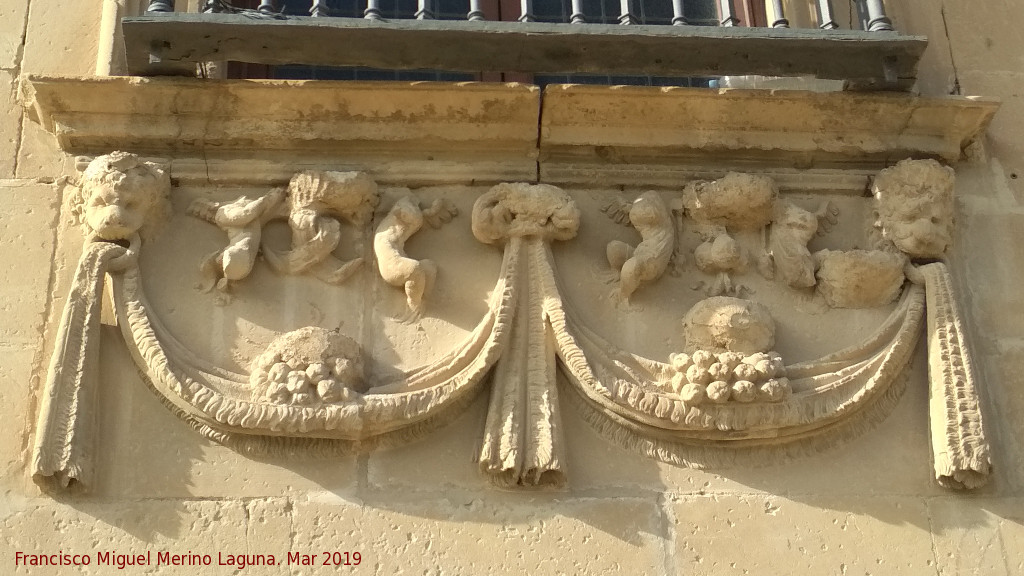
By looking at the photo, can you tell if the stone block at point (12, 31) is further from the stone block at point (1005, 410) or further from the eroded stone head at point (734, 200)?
the stone block at point (1005, 410)

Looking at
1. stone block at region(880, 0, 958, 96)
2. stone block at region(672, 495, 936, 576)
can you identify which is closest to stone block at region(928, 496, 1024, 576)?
stone block at region(672, 495, 936, 576)

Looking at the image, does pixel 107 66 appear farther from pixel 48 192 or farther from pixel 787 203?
pixel 787 203

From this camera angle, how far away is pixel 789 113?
3.89 m

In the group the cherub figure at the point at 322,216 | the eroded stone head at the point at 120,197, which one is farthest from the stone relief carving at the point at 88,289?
the cherub figure at the point at 322,216

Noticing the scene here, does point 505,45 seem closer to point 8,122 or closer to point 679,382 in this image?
point 679,382

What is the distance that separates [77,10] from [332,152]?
103 centimetres

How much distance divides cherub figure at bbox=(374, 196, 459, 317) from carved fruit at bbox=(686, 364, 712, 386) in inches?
30.1

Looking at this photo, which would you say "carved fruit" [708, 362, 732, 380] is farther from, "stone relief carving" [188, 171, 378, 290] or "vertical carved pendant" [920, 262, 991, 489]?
"stone relief carving" [188, 171, 378, 290]

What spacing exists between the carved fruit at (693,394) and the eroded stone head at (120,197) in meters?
1.54

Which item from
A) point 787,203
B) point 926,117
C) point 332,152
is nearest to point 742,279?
point 787,203

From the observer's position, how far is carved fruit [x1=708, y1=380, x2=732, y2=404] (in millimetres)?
3402

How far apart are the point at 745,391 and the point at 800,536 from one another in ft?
1.29

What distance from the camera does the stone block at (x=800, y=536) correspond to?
3324 millimetres

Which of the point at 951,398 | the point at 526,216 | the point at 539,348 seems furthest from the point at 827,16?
the point at 539,348
